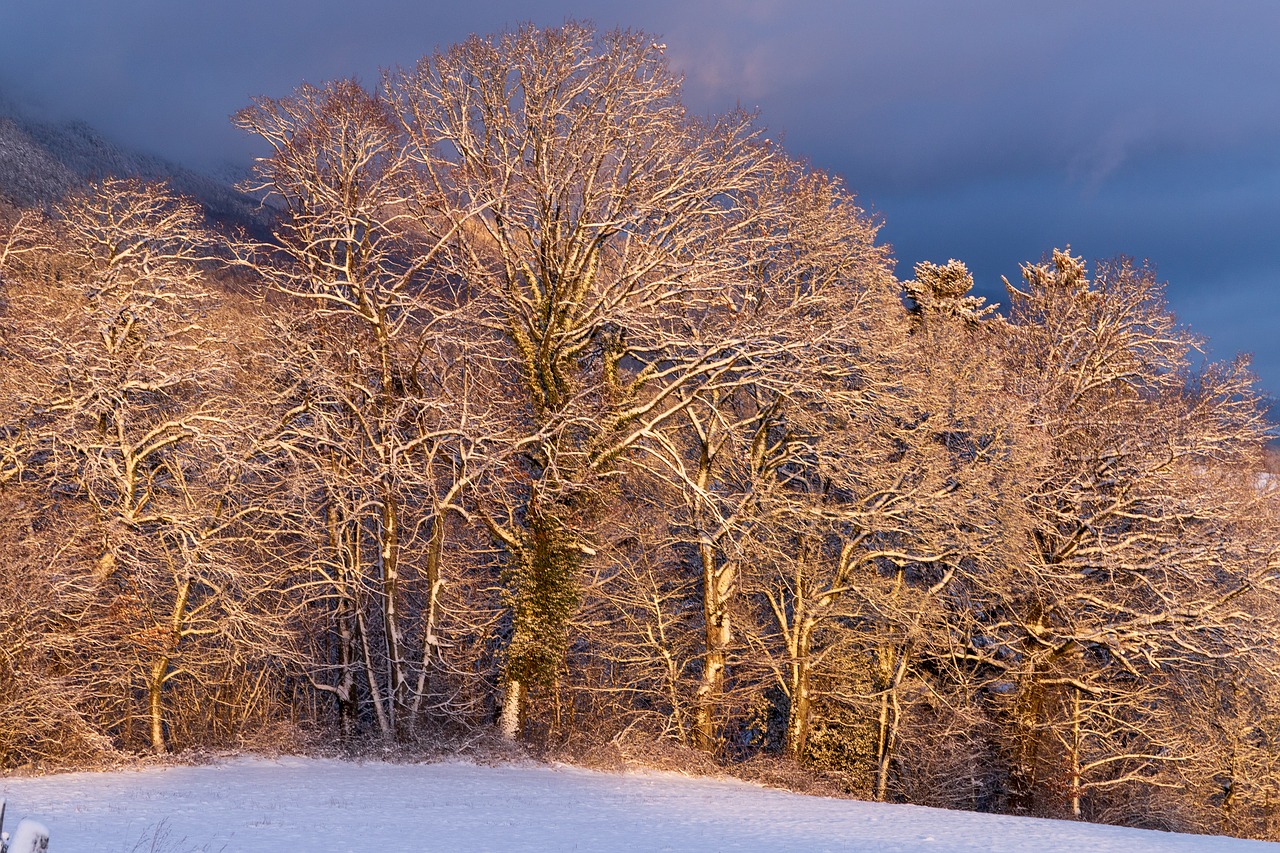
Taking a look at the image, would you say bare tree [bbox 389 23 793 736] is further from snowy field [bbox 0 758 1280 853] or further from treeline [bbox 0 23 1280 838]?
snowy field [bbox 0 758 1280 853]

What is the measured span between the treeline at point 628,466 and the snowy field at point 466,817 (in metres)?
3.75

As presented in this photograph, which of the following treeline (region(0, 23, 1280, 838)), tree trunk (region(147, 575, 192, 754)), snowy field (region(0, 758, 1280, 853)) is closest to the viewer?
snowy field (region(0, 758, 1280, 853))

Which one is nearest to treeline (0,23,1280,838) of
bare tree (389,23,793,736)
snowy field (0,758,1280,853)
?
bare tree (389,23,793,736)

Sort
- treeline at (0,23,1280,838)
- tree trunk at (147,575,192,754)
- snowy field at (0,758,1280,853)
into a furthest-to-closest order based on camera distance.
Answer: treeline at (0,23,1280,838), tree trunk at (147,575,192,754), snowy field at (0,758,1280,853)

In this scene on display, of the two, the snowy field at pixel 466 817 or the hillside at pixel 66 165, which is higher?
the hillside at pixel 66 165

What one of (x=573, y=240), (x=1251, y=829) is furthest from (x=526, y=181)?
(x=1251, y=829)

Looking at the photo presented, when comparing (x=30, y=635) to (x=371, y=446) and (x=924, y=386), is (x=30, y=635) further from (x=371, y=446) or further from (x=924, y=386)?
(x=924, y=386)

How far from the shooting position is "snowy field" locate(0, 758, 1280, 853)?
11.2 metres

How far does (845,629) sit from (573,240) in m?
10.0

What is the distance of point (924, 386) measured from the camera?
22953mm

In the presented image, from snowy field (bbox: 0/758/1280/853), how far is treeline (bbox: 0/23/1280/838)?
3748 mm

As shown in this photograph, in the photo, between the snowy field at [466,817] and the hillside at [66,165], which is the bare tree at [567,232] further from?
the hillside at [66,165]

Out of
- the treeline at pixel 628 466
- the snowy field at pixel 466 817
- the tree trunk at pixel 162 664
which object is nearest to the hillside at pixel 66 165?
the treeline at pixel 628 466

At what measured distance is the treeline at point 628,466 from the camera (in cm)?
2017
